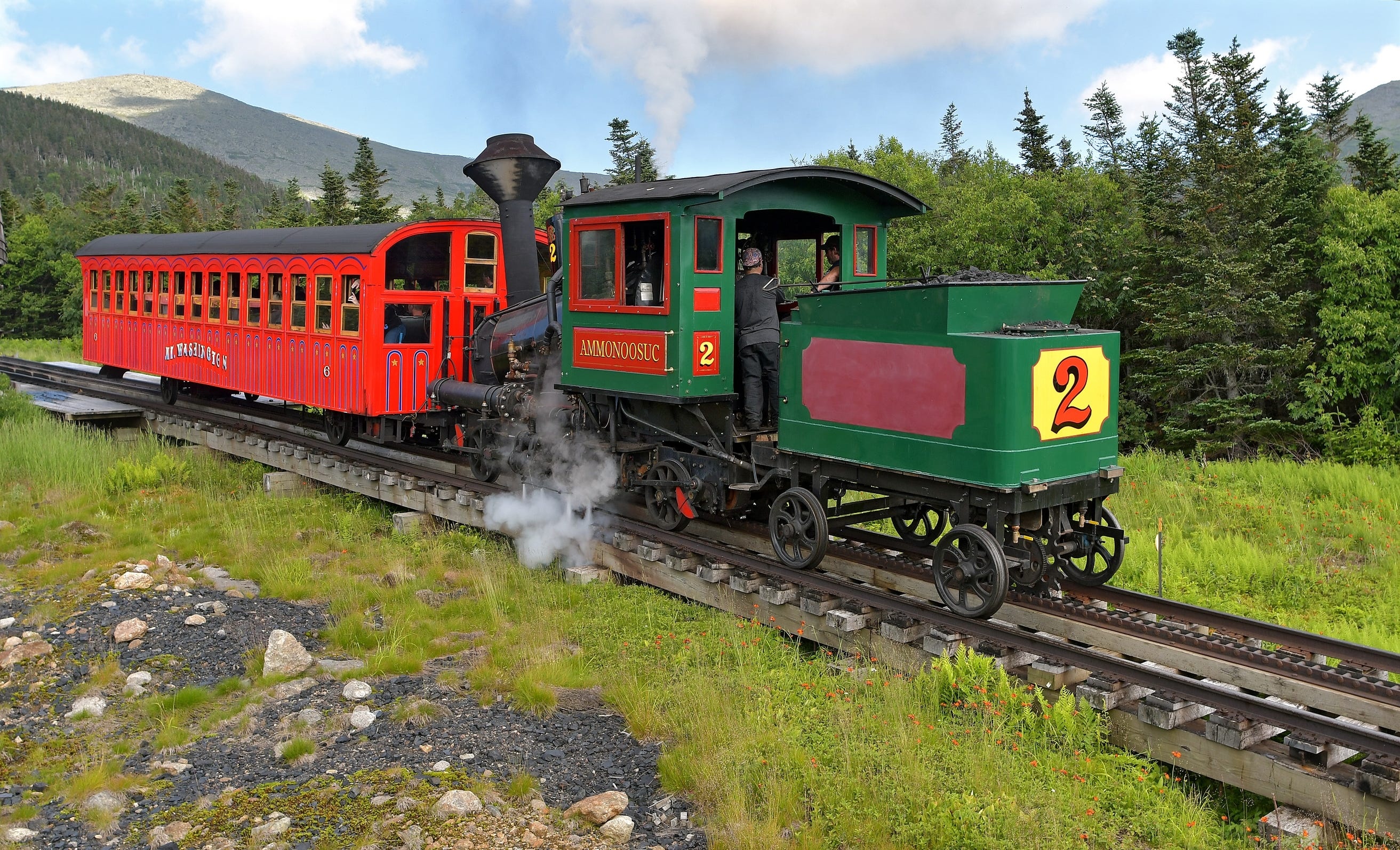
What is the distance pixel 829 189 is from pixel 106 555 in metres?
7.75

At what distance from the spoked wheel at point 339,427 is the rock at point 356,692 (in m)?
7.86

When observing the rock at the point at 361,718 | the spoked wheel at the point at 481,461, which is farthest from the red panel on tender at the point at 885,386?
the spoked wheel at the point at 481,461

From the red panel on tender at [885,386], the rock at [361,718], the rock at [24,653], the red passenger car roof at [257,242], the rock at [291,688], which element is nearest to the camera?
the rock at [361,718]

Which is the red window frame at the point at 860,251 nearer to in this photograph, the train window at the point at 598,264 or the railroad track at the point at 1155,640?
the train window at the point at 598,264

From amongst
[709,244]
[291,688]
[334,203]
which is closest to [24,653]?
[291,688]

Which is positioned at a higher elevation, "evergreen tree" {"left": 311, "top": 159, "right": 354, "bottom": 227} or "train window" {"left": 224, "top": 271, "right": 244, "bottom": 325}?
"evergreen tree" {"left": 311, "top": 159, "right": 354, "bottom": 227}

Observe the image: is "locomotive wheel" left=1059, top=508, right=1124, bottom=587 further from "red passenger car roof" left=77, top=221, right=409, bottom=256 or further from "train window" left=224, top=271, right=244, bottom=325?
"train window" left=224, top=271, right=244, bottom=325

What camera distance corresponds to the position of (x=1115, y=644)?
6.46 metres

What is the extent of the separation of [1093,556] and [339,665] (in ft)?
18.3

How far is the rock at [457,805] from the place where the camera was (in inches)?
196

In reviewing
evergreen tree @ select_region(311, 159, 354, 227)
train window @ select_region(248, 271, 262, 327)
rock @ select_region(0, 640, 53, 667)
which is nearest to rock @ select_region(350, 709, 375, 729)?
rock @ select_region(0, 640, 53, 667)

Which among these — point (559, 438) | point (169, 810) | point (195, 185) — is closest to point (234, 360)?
point (559, 438)

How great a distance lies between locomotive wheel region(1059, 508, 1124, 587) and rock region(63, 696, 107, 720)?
6.68m

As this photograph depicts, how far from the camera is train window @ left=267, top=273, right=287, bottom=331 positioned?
14000 millimetres
